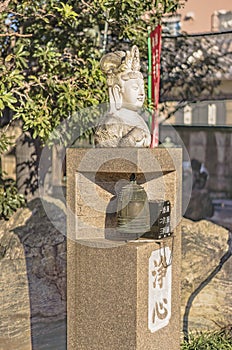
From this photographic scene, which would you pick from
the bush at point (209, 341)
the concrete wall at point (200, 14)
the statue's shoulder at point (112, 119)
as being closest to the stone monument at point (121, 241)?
the statue's shoulder at point (112, 119)

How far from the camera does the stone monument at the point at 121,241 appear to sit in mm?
4551

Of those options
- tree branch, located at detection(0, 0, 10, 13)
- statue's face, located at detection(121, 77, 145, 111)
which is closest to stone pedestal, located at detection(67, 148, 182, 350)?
statue's face, located at detection(121, 77, 145, 111)

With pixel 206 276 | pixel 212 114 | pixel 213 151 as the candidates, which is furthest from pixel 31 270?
pixel 212 114

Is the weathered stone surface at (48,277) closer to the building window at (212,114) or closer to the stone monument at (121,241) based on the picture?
the stone monument at (121,241)

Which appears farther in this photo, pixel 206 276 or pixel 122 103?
pixel 206 276

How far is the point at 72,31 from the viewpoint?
28.9ft

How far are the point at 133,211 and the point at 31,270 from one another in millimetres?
4235

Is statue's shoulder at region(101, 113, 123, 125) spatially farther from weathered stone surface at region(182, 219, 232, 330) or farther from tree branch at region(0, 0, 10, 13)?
weathered stone surface at region(182, 219, 232, 330)

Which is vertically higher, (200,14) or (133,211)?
(200,14)

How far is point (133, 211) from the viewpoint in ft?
15.0

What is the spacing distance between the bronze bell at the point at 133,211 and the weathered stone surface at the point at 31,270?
119 inches

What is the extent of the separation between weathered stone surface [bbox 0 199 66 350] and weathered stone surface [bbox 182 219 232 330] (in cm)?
169

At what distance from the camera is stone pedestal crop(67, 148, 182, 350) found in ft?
A: 14.9

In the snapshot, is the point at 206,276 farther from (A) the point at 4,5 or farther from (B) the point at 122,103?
(A) the point at 4,5
